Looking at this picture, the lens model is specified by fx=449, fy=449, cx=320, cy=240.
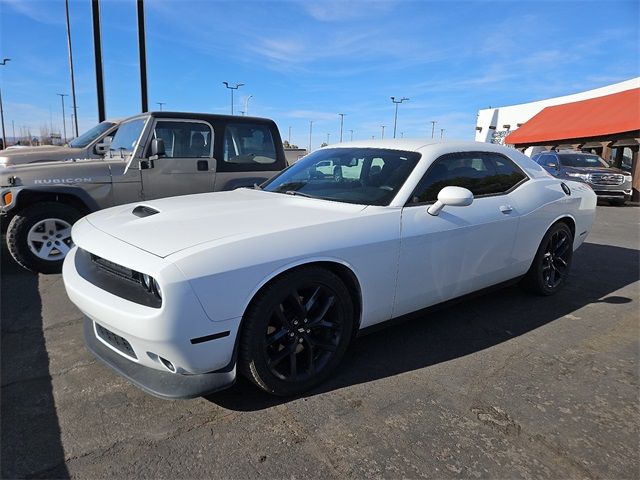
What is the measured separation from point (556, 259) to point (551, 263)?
0.13 meters

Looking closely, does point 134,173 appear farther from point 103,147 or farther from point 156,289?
point 156,289

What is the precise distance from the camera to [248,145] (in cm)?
638

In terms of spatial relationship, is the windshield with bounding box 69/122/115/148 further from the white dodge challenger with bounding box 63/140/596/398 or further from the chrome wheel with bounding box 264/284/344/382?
the chrome wheel with bounding box 264/284/344/382

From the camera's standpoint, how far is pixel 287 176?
3.95 meters

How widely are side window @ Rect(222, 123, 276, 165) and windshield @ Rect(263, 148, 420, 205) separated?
2.37 meters

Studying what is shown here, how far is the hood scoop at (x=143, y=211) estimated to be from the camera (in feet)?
9.68

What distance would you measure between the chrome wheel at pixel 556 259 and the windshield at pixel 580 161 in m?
12.3

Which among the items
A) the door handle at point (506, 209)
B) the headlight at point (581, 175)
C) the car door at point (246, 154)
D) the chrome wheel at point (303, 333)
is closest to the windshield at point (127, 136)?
the car door at point (246, 154)

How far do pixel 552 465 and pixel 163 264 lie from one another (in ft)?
6.81

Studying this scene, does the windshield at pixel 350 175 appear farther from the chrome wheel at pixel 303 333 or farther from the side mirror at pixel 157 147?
the side mirror at pixel 157 147

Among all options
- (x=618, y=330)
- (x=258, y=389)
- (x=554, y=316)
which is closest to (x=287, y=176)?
(x=258, y=389)

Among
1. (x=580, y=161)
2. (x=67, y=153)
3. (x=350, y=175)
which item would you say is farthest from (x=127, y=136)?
(x=580, y=161)

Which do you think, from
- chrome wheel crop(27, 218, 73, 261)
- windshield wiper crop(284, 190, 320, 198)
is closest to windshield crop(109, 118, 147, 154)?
chrome wheel crop(27, 218, 73, 261)

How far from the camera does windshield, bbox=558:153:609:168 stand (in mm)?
15250
